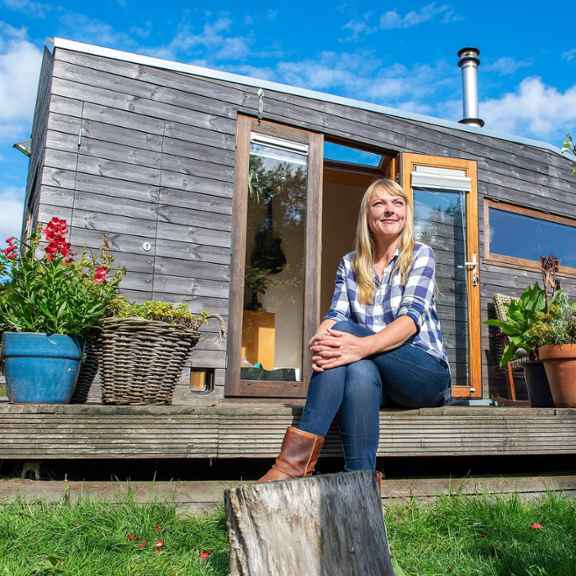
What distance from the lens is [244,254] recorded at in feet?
15.0

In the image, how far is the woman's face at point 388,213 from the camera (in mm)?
2346

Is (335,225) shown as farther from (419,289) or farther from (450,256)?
(419,289)

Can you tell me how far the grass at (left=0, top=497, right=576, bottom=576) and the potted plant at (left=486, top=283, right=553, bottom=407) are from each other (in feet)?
3.29

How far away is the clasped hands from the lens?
1.92 meters

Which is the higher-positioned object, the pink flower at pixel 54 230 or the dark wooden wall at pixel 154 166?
the dark wooden wall at pixel 154 166

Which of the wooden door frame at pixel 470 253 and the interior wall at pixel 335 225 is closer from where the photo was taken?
the wooden door frame at pixel 470 253

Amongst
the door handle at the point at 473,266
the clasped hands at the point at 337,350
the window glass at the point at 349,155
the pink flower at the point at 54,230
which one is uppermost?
the window glass at the point at 349,155

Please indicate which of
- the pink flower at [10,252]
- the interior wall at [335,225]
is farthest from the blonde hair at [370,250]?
the interior wall at [335,225]

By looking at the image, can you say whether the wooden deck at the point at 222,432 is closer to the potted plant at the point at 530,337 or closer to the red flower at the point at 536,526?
the red flower at the point at 536,526

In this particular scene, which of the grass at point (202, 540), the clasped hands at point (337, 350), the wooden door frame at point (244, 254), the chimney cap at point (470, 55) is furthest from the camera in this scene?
the chimney cap at point (470, 55)

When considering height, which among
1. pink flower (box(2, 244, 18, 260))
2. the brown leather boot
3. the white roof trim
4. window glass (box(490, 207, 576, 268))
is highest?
the white roof trim

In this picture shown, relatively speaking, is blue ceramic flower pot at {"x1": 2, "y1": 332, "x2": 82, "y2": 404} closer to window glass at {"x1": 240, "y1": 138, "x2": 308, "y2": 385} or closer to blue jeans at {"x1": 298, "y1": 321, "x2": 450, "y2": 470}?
blue jeans at {"x1": 298, "y1": 321, "x2": 450, "y2": 470}

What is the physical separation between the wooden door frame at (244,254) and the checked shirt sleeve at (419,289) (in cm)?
230

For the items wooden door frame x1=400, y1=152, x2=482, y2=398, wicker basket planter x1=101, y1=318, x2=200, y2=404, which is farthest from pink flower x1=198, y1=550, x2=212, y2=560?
wooden door frame x1=400, y1=152, x2=482, y2=398
